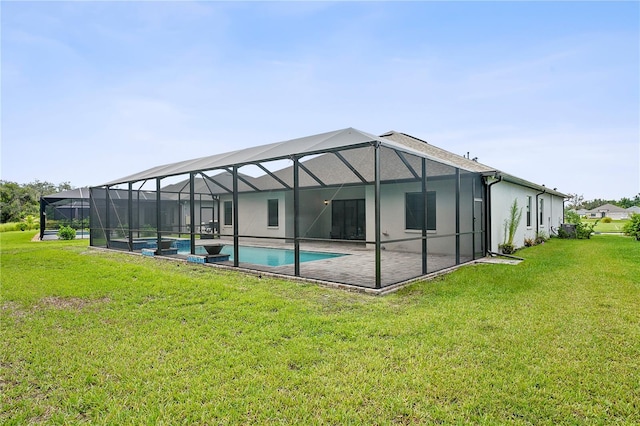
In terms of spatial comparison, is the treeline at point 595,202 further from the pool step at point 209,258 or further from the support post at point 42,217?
the support post at point 42,217

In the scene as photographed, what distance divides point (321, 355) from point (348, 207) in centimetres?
1136

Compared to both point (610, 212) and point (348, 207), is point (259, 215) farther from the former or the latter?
point (610, 212)

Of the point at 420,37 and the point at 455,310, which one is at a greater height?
the point at 420,37

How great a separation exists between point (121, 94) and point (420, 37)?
11076 millimetres

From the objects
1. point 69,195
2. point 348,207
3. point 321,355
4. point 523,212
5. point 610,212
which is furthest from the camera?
point 610,212

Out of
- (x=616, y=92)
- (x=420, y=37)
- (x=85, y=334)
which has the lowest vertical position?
(x=85, y=334)

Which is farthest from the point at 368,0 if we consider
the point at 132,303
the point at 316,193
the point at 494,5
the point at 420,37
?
the point at 132,303

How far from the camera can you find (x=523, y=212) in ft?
41.9

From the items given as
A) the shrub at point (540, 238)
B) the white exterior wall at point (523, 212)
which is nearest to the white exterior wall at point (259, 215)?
the white exterior wall at point (523, 212)

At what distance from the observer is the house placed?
7016 millimetres

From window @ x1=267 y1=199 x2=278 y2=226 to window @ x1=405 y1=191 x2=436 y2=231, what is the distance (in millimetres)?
6331

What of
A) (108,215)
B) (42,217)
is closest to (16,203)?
(42,217)

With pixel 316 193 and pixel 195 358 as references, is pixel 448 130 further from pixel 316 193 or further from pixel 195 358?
pixel 195 358

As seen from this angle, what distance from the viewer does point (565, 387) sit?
252 cm
